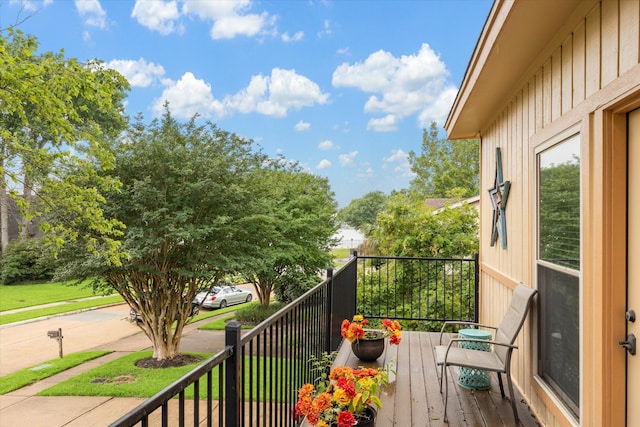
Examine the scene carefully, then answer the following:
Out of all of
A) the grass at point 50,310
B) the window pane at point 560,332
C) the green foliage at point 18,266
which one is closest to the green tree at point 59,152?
the window pane at point 560,332

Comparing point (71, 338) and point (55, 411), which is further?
point (71, 338)

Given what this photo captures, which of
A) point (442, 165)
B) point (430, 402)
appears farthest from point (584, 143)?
point (442, 165)

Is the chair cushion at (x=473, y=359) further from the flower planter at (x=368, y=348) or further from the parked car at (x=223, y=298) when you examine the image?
the parked car at (x=223, y=298)

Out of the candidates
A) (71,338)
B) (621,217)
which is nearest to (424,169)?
(71,338)

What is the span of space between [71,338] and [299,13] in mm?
28962

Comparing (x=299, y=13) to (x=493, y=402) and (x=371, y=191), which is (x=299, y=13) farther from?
(x=371, y=191)

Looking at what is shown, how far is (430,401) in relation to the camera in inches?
121

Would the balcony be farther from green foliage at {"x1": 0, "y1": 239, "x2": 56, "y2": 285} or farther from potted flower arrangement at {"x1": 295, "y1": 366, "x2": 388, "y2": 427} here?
green foliage at {"x1": 0, "y1": 239, "x2": 56, "y2": 285}

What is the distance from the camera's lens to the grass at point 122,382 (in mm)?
5691

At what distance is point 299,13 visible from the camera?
3172cm

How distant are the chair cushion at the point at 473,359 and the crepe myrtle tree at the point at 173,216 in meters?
4.49

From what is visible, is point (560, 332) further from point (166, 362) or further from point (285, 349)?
point (166, 362)

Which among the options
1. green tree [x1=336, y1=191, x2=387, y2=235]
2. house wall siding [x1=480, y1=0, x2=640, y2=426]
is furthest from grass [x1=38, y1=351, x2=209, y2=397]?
green tree [x1=336, y1=191, x2=387, y2=235]

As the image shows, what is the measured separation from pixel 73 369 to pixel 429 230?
6.72 meters
